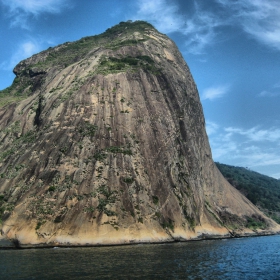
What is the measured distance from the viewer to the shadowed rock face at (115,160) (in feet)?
158

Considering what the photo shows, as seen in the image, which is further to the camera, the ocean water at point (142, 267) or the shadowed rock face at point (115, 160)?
the shadowed rock face at point (115, 160)

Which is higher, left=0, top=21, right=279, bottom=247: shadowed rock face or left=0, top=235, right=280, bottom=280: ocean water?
left=0, top=21, right=279, bottom=247: shadowed rock face

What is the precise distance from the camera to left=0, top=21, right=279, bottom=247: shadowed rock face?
4822 centimetres

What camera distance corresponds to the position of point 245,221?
81.0 meters

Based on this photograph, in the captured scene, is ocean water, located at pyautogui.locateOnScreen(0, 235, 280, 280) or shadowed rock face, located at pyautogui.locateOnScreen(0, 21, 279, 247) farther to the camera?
shadowed rock face, located at pyautogui.locateOnScreen(0, 21, 279, 247)

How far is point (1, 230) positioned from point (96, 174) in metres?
16.2

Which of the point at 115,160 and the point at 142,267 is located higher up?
the point at 115,160

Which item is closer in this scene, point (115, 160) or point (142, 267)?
point (142, 267)

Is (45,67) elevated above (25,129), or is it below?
above

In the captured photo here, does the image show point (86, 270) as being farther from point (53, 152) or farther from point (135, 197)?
point (53, 152)

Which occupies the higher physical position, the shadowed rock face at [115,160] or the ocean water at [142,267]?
the shadowed rock face at [115,160]

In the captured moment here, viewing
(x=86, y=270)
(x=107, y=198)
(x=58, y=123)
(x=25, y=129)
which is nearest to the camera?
(x=86, y=270)

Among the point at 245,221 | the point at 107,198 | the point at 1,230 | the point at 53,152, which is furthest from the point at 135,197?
the point at 245,221

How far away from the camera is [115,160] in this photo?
184ft
